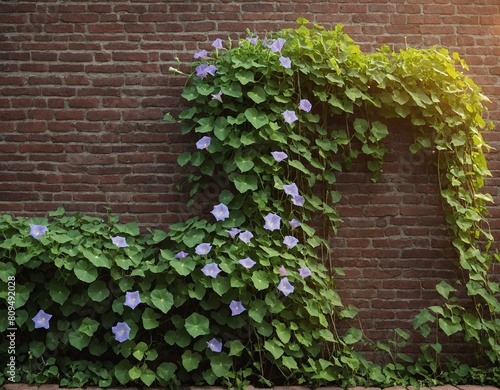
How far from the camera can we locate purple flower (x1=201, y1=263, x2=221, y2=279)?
3557 mm

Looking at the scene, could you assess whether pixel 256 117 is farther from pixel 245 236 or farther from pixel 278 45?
pixel 245 236

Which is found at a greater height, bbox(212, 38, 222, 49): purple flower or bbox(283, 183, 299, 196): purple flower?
bbox(212, 38, 222, 49): purple flower

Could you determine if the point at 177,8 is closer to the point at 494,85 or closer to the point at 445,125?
the point at 445,125

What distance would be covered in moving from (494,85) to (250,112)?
1.68m

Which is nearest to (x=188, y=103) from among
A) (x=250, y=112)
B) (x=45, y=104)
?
(x=250, y=112)

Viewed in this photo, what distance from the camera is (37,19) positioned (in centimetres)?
401

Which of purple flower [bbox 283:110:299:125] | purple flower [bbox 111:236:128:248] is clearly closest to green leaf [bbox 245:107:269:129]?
purple flower [bbox 283:110:299:125]

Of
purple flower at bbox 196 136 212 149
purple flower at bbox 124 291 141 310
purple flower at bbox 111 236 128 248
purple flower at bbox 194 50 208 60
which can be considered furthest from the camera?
purple flower at bbox 194 50 208 60

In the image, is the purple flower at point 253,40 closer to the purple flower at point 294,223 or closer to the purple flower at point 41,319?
the purple flower at point 294,223

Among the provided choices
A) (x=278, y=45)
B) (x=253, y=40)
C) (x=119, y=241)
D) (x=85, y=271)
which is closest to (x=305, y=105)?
(x=278, y=45)

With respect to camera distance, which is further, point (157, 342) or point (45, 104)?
point (45, 104)

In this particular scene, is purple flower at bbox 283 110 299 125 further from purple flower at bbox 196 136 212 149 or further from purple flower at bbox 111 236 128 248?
purple flower at bbox 111 236 128 248

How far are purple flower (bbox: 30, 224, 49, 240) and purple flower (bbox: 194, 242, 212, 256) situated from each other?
0.93 m

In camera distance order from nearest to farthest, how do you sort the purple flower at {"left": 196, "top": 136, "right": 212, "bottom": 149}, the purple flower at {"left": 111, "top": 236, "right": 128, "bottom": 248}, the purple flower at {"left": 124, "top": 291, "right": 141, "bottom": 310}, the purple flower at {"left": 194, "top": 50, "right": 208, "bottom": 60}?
the purple flower at {"left": 124, "top": 291, "right": 141, "bottom": 310} → the purple flower at {"left": 111, "top": 236, "right": 128, "bottom": 248} → the purple flower at {"left": 196, "top": 136, "right": 212, "bottom": 149} → the purple flower at {"left": 194, "top": 50, "right": 208, "bottom": 60}
